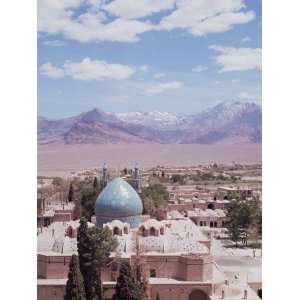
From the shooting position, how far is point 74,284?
21.2ft

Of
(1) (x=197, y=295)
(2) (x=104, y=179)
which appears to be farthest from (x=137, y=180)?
(1) (x=197, y=295)

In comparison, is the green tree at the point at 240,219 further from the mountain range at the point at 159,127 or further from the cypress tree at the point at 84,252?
the cypress tree at the point at 84,252

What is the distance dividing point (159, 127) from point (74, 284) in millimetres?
2338

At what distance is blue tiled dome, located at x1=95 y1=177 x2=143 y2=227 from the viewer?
23.7 ft

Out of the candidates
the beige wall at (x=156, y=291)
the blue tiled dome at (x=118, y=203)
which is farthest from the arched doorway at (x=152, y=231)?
the beige wall at (x=156, y=291)

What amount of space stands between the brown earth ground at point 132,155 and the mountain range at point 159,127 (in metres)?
0.09

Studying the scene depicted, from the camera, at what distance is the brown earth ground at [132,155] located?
698 centimetres

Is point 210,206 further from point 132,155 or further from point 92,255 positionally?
point 92,255

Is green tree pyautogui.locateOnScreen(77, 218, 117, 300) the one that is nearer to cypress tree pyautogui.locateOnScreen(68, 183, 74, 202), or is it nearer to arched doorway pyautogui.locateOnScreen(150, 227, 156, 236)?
cypress tree pyautogui.locateOnScreen(68, 183, 74, 202)

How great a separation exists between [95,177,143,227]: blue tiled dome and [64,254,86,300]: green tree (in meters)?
0.84

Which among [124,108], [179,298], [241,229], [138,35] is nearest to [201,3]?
[138,35]
